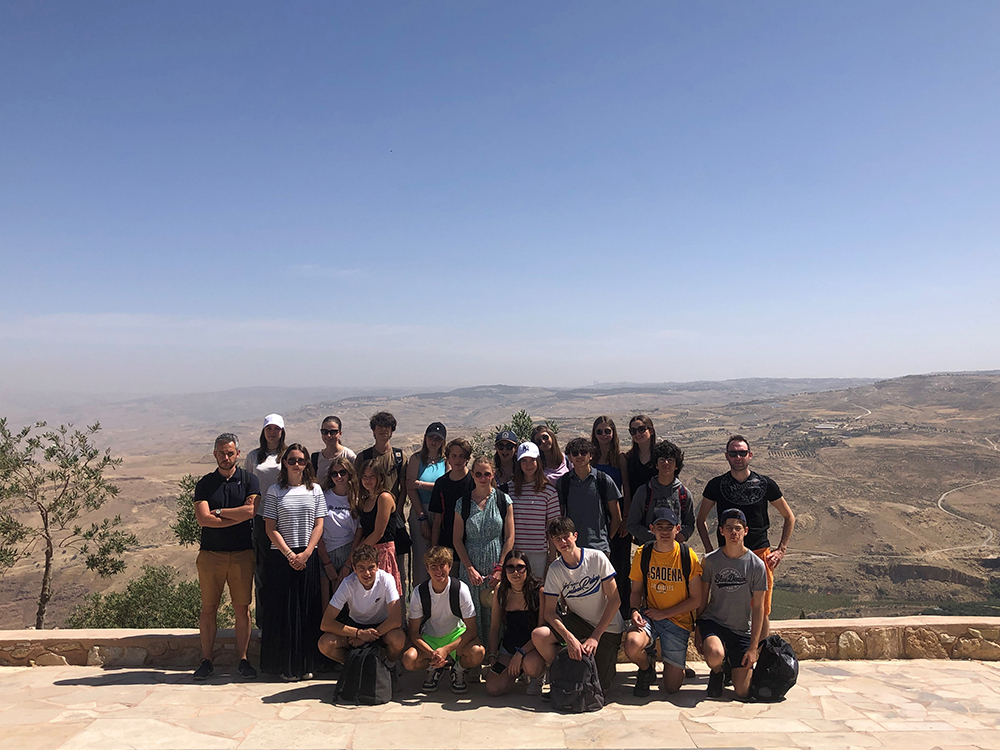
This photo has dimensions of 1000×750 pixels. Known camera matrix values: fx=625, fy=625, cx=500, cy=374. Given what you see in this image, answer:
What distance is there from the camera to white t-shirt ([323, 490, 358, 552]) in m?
4.91

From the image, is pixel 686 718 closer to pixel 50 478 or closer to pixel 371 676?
pixel 371 676

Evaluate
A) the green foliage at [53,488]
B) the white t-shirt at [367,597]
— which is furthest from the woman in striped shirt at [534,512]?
the green foliage at [53,488]

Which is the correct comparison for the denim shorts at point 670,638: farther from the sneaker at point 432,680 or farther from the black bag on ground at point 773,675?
the sneaker at point 432,680

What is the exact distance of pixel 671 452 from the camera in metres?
4.87

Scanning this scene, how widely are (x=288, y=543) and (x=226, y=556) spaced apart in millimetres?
582

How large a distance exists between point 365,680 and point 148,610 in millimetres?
11964

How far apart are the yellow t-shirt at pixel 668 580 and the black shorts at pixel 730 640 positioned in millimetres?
114

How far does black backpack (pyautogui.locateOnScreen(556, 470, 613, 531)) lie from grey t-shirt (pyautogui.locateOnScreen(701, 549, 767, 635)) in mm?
793

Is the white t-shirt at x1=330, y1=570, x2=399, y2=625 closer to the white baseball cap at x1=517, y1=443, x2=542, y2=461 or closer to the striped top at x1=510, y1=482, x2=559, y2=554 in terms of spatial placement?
the striped top at x1=510, y1=482, x2=559, y2=554

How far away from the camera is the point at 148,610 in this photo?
13.7m

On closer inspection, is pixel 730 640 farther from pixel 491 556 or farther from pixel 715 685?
pixel 491 556

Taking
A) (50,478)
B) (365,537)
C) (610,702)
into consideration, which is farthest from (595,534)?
(50,478)

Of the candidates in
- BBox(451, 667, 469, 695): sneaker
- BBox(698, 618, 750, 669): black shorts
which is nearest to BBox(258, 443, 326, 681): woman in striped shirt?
BBox(451, 667, 469, 695): sneaker

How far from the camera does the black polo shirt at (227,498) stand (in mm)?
4875
